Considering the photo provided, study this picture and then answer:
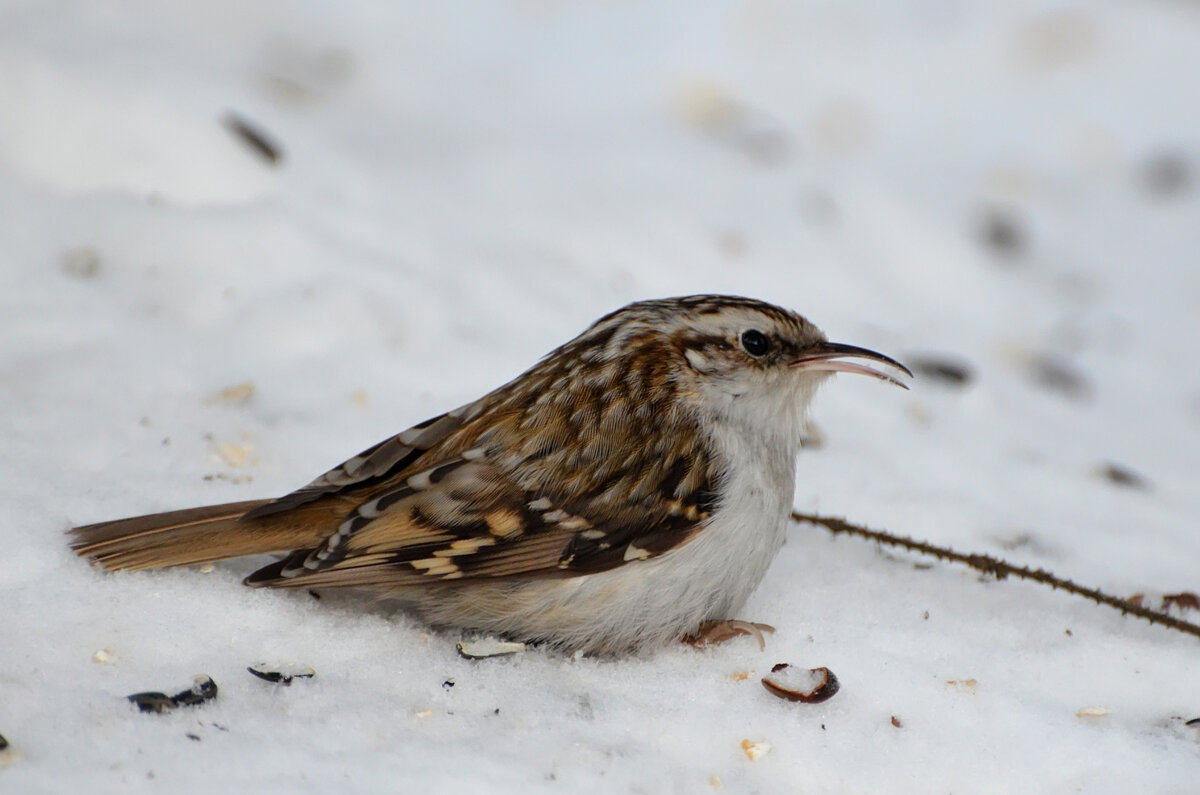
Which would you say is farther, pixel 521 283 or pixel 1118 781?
pixel 521 283

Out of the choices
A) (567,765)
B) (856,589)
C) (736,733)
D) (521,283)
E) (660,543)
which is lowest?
(567,765)

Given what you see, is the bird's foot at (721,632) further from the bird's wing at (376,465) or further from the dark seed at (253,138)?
the dark seed at (253,138)

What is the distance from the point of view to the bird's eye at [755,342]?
116 inches

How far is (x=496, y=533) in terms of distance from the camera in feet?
8.72

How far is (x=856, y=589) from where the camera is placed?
3.20 meters

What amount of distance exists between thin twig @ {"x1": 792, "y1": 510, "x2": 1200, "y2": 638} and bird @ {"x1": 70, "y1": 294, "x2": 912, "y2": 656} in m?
0.49

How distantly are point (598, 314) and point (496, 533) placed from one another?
2.10 metres

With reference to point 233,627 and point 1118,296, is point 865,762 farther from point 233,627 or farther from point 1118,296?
point 1118,296

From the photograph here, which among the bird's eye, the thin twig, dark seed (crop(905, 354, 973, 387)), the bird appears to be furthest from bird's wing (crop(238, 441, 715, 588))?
dark seed (crop(905, 354, 973, 387))

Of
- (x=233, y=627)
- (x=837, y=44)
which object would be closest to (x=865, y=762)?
(x=233, y=627)

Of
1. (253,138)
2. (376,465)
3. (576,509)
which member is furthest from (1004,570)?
(253,138)

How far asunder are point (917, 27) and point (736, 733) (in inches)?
198

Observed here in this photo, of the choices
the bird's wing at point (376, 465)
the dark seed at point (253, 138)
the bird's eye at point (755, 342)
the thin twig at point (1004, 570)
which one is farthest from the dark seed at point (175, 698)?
the dark seed at point (253, 138)

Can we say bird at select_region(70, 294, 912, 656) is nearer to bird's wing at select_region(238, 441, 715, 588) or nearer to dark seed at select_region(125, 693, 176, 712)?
bird's wing at select_region(238, 441, 715, 588)
